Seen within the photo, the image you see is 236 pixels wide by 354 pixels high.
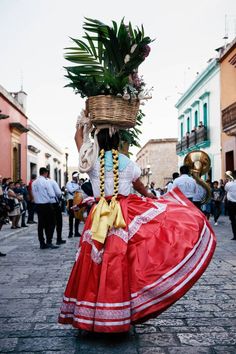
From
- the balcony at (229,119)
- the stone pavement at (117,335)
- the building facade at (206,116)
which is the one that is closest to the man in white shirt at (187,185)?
the stone pavement at (117,335)

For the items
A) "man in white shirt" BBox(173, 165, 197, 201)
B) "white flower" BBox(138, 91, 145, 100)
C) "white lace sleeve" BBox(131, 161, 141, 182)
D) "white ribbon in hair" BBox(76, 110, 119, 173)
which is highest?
"white flower" BBox(138, 91, 145, 100)

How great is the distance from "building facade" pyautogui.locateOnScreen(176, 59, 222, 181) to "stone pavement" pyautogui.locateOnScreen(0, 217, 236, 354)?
58.2 feet

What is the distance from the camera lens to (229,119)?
19984 mm

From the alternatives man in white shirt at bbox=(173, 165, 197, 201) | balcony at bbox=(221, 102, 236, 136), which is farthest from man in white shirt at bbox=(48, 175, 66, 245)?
balcony at bbox=(221, 102, 236, 136)

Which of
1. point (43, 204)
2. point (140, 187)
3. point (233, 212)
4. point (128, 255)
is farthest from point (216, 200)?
point (128, 255)

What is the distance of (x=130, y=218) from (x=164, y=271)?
496 millimetres

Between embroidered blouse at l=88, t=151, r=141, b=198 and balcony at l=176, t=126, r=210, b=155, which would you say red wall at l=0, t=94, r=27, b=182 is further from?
embroidered blouse at l=88, t=151, r=141, b=198

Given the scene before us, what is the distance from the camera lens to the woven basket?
3.54m

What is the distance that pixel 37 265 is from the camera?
7.00 metres

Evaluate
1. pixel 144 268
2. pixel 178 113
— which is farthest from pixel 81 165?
pixel 178 113

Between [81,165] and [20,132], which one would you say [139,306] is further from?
[20,132]

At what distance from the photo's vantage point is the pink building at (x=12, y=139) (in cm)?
1948

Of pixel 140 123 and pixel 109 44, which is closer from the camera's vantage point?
pixel 109 44

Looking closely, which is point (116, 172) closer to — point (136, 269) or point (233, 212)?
point (136, 269)
